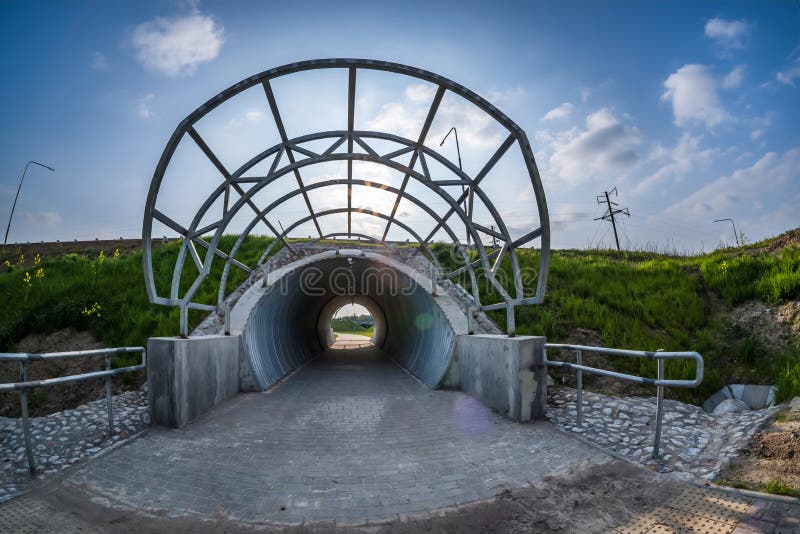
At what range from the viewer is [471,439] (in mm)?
4953

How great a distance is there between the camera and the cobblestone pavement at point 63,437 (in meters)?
4.28

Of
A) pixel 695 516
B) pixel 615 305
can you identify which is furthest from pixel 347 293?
pixel 695 516

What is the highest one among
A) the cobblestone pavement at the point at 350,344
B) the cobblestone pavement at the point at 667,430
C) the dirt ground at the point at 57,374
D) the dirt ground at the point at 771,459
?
the dirt ground at the point at 57,374

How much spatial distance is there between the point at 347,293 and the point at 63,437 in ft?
36.1

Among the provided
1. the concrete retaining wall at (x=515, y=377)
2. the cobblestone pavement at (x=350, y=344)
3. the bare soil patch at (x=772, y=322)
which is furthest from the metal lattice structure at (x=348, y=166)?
the cobblestone pavement at (x=350, y=344)

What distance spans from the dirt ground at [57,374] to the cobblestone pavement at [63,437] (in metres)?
0.70

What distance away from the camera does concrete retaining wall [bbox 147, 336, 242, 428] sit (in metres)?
5.50

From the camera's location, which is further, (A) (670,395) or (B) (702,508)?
(A) (670,395)

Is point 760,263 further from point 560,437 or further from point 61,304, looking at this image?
point 61,304

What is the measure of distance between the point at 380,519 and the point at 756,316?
8.86 m

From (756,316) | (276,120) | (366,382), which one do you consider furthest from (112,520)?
(756,316)

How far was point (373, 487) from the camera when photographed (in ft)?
12.0

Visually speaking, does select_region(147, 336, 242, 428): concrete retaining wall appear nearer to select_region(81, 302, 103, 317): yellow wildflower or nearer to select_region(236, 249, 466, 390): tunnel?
select_region(236, 249, 466, 390): tunnel

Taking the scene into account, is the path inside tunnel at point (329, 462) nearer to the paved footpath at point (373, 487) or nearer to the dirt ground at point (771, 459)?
the paved footpath at point (373, 487)
